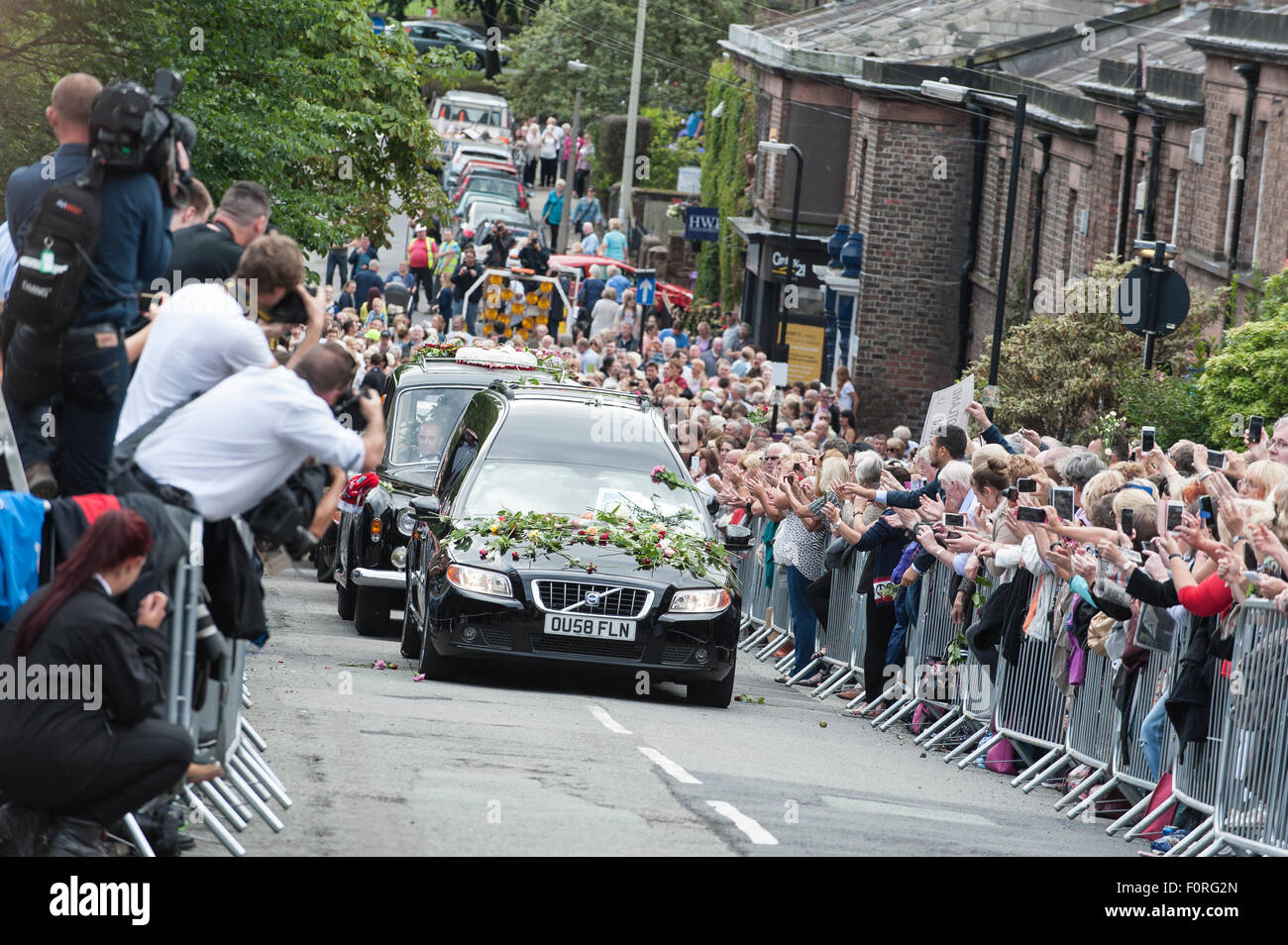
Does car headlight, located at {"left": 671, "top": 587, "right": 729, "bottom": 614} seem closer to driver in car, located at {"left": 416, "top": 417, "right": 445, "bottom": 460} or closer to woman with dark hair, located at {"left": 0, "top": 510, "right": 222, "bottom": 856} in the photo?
driver in car, located at {"left": 416, "top": 417, "right": 445, "bottom": 460}

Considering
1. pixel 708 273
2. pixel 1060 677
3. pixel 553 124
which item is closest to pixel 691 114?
pixel 553 124

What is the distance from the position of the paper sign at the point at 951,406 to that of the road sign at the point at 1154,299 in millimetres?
2509

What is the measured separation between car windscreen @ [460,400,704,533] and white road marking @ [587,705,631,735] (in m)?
1.75

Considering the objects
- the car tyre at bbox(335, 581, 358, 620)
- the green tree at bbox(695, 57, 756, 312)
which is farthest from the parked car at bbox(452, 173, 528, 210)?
the car tyre at bbox(335, 581, 358, 620)

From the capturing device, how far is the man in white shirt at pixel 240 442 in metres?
7.35

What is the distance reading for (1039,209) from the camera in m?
34.1

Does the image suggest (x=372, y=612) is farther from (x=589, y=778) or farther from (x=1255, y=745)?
(x=1255, y=745)

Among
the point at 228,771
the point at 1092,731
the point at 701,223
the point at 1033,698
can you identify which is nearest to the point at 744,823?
the point at 228,771

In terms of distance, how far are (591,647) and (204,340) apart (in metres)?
5.97

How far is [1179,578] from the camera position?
32.0ft

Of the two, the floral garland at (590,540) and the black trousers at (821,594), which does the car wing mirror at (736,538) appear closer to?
the floral garland at (590,540)

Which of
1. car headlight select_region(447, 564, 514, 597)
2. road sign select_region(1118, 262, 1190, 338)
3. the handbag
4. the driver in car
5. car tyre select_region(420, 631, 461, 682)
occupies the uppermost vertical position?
road sign select_region(1118, 262, 1190, 338)

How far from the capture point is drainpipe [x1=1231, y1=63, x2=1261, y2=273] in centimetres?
2483

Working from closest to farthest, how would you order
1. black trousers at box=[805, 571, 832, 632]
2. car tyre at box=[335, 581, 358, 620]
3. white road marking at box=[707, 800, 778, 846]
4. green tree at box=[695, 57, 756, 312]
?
white road marking at box=[707, 800, 778, 846] < black trousers at box=[805, 571, 832, 632] < car tyre at box=[335, 581, 358, 620] < green tree at box=[695, 57, 756, 312]
